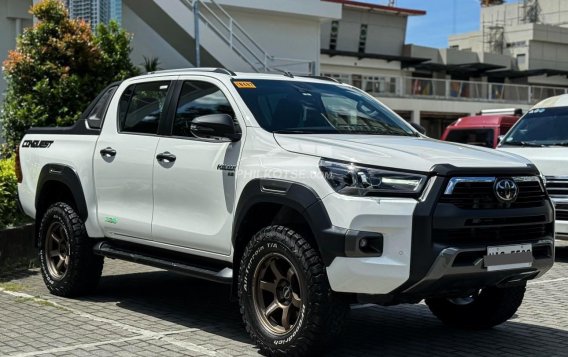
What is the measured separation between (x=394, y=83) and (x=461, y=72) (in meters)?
17.8

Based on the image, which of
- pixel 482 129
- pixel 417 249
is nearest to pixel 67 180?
pixel 417 249

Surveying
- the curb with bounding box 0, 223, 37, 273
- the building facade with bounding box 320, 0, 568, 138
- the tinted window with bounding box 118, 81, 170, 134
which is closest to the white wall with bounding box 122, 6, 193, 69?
the curb with bounding box 0, 223, 37, 273

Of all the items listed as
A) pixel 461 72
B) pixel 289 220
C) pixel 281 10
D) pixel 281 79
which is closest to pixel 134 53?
pixel 281 10

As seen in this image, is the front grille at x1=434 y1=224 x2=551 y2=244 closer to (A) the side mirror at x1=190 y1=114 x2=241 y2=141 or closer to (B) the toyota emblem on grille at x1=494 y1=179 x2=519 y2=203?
(B) the toyota emblem on grille at x1=494 y1=179 x2=519 y2=203

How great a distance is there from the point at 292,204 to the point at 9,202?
540 cm

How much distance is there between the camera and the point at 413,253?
462 cm

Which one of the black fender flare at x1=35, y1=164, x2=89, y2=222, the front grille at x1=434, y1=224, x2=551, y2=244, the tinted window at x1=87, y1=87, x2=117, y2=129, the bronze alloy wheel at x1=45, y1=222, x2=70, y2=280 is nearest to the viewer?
the front grille at x1=434, y1=224, x2=551, y2=244

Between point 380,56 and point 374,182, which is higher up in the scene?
point 380,56

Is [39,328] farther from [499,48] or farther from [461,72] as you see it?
[499,48]

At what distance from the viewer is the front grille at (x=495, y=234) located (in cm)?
471

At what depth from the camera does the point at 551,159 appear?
33.2 feet

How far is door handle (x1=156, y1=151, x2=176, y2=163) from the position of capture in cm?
613

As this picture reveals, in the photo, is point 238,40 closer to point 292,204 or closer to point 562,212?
point 562,212

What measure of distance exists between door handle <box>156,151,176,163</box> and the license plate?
2566 millimetres
